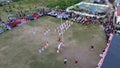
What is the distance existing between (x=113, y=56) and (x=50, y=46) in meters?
11.3

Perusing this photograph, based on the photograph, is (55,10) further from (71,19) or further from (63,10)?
(71,19)

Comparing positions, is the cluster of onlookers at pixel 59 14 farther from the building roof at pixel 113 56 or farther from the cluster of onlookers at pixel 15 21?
the building roof at pixel 113 56

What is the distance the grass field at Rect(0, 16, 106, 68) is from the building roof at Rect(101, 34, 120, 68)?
3890 mm

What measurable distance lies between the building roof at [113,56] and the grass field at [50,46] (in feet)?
12.8

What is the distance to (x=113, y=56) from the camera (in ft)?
70.8

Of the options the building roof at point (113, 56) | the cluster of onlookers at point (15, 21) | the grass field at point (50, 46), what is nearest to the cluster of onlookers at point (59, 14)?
the cluster of onlookers at point (15, 21)

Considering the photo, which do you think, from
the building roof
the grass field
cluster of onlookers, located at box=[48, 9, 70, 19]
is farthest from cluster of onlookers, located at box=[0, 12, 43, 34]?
the building roof

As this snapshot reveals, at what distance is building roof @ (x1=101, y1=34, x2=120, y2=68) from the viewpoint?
2025cm

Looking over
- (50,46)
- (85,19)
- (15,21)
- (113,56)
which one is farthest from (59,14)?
(113,56)

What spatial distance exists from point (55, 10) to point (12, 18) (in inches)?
367

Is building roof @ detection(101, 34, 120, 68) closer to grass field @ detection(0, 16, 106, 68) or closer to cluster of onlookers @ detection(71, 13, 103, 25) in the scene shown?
grass field @ detection(0, 16, 106, 68)

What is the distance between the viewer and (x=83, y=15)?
4147 cm

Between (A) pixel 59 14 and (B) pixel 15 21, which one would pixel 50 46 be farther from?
(A) pixel 59 14

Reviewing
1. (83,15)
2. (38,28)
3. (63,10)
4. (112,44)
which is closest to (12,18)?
(38,28)
